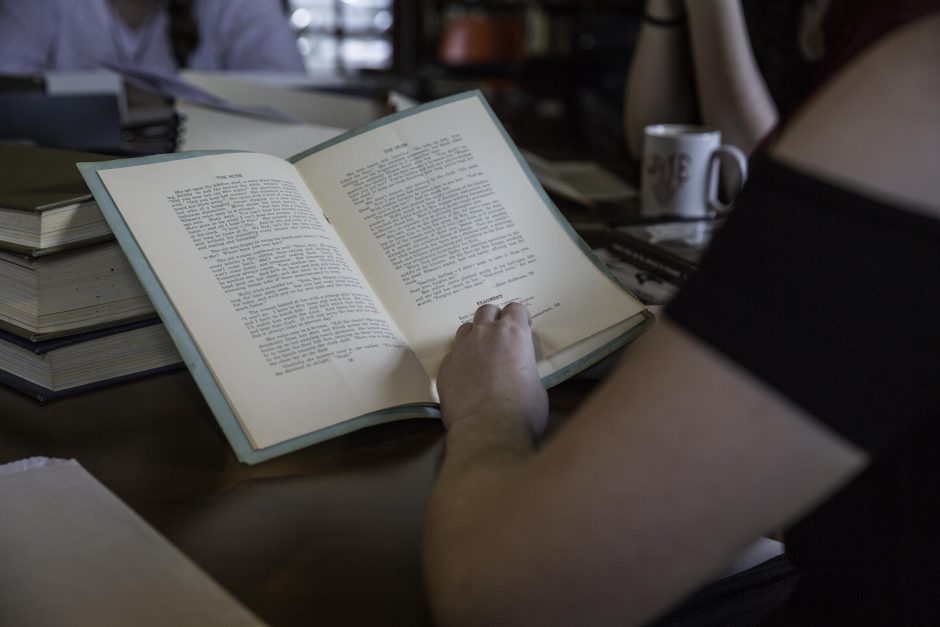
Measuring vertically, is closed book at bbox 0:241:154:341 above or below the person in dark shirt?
below

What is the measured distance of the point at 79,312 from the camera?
62 cm

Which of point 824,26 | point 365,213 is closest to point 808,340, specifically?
point 365,213

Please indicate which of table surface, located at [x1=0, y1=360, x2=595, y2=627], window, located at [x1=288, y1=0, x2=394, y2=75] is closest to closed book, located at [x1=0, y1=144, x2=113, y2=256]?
table surface, located at [x1=0, y1=360, x2=595, y2=627]

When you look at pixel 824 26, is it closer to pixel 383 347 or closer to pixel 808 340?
pixel 383 347

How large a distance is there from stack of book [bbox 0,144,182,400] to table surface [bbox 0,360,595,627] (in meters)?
0.02

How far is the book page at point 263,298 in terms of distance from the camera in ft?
1.85

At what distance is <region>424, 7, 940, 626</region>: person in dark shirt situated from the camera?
33cm

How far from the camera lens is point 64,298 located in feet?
2.02

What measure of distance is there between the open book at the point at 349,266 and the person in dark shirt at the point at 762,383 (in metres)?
0.23

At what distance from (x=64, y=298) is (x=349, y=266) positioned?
20cm

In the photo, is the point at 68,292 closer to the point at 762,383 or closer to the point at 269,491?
the point at 269,491

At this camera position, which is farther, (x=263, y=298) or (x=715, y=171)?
(x=715, y=171)

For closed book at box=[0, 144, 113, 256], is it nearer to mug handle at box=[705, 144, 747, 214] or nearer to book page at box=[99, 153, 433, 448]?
book page at box=[99, 153, 433, 448]

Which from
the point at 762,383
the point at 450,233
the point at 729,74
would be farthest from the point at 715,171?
the point at 762,383
